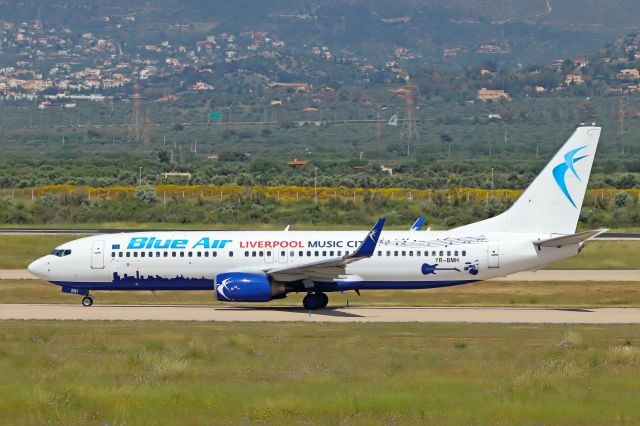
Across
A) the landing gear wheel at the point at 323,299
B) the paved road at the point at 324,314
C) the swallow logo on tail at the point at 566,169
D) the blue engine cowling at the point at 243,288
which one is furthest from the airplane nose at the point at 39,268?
the swallow logo on tail at the point at 566,169

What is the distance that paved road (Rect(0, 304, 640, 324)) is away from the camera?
45094 millimetres

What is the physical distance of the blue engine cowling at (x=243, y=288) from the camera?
48094 mm

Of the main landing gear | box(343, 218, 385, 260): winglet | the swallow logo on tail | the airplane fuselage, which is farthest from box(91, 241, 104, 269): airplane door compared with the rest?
the swallow logo on tail

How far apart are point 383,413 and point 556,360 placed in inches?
349

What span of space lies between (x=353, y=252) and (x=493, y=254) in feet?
17.3

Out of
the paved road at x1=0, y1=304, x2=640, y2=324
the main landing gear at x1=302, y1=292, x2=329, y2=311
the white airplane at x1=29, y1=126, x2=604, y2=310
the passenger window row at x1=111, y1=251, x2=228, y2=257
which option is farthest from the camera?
the passenger window row at x1=111, y1=251, x2=228, y2=257

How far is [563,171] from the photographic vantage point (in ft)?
162

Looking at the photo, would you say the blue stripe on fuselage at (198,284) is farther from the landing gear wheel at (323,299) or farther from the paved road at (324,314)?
the paved road at (324,314)

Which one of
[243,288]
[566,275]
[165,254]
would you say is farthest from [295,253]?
[566,275]

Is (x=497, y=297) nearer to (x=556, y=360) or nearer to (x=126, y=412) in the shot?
(x=556, y=360)

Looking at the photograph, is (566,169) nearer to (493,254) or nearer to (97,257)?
(493,254)

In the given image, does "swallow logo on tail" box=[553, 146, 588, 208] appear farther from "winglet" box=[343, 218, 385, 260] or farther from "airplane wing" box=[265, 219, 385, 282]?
"winglet" box=[343, 218, 385, 260]

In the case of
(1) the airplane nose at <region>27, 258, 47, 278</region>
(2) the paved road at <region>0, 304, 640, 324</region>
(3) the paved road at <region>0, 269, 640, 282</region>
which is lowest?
(3) the paved road at <region>0, 269, 640, 282</region>

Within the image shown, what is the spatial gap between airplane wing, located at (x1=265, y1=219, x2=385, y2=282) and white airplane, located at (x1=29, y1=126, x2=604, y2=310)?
0.16 ft
